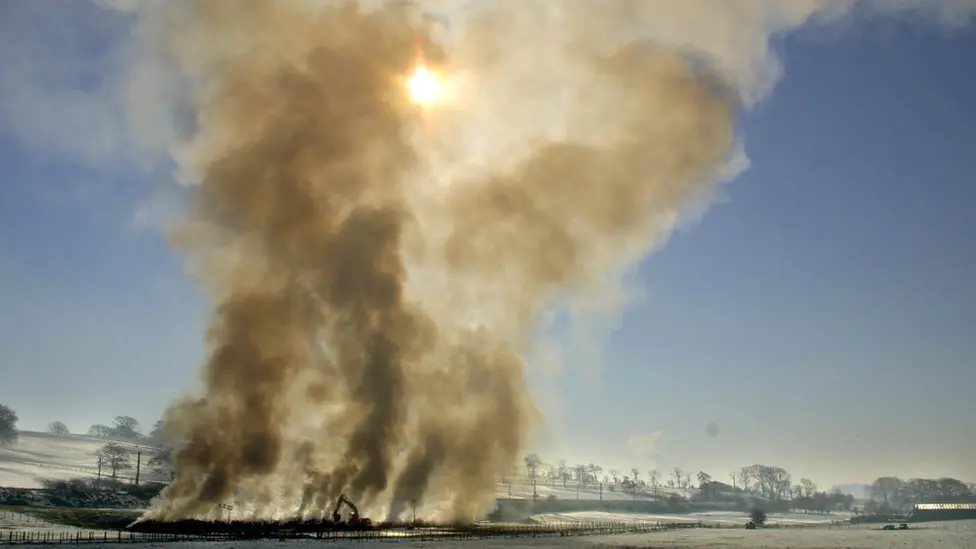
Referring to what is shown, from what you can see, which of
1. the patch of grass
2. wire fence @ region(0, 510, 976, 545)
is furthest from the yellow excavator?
the patch of grass

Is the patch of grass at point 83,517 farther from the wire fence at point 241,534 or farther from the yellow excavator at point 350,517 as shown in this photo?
the yellow excavator at point 350,517

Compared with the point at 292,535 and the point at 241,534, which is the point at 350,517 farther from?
the point at 241,534

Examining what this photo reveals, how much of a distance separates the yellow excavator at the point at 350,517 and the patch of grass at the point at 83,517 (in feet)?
88.5

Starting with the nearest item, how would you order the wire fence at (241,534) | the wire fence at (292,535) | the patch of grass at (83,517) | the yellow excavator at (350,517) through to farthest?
the wire fence at (292,535)
the wire fence at (241,534)
the patch of grass at (83,517)
the yellow excavator at (350,517)

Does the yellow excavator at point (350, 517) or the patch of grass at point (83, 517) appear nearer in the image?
the patch of grass at point (83, 517)

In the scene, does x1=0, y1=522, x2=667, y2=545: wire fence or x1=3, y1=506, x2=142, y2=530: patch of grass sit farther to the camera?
x1=3, y1=506, x2=142, y2=530: patch of grass

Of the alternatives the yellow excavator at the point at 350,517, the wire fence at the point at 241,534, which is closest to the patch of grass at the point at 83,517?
the wire fence at the point at 241,534

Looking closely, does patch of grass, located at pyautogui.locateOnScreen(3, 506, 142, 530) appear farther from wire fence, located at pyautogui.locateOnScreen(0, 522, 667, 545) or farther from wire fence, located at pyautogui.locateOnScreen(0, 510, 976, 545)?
wire fence, located at pyautogui.locateOnScreen(0, 522, 667, 545)

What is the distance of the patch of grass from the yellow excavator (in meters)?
27.0

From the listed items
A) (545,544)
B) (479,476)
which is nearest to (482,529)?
(479,476)

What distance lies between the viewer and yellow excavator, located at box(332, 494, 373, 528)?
11012cm

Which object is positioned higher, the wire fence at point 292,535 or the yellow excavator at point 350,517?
the yellow excavator at point 350,517

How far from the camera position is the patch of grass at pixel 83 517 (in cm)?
10712

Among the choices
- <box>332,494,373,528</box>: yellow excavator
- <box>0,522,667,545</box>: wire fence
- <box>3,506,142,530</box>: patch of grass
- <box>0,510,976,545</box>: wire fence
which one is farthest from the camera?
<box>332,494,373,528</box>: yellow excavator
